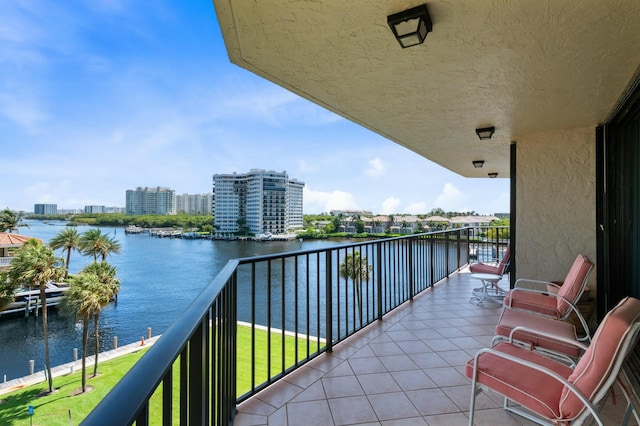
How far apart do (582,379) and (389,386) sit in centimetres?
127

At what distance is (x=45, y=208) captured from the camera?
128ft

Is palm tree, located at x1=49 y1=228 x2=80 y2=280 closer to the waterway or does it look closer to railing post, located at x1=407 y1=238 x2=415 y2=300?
the waterway

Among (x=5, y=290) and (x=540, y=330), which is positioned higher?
(x=540, y=330)

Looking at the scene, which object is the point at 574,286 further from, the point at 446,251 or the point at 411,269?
the point at 446,251

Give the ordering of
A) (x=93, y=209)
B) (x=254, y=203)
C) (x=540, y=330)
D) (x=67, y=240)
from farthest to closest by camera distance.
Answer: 1. (x=254, y=203)
2. (x=93, y=209)
3. (x=67, y=240)
4. (x=540, y=330)

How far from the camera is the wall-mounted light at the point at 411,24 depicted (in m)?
1.61

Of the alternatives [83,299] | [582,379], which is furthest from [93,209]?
[582,379]

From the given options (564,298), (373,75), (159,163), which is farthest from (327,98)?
(159,163)

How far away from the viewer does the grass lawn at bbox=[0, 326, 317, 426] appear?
1380cm

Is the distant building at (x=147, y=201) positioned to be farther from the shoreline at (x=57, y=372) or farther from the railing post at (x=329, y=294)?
the railing post at (x=329, y=294)

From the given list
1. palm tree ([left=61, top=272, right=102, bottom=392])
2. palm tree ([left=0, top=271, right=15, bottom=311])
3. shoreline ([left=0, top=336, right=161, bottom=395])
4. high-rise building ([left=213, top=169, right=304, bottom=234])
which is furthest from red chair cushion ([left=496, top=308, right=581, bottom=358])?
high-rise building ([left=213, top=169, right=304, bottom=234])

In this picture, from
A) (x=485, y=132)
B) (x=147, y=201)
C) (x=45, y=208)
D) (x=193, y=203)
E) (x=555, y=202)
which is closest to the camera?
(x=485, y=132)

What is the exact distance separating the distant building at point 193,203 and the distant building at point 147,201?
13.0 feet

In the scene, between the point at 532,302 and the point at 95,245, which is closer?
the point at 532,302
